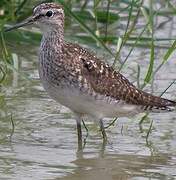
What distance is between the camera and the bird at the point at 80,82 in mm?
8086

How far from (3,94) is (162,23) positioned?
3.70 m

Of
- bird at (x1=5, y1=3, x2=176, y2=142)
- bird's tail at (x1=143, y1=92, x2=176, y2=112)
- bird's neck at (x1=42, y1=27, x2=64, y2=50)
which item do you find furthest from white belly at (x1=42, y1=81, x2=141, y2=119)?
bird's neck at (x1=42, y1=27, x2=64, y2=50)

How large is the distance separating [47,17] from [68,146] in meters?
1.26

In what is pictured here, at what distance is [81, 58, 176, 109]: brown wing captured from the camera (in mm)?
8312

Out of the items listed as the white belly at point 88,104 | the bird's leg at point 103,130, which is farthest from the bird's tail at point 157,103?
the bird's leg at point 103,130

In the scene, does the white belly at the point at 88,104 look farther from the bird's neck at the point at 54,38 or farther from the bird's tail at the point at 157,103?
the bird's neck at the point at 54,38

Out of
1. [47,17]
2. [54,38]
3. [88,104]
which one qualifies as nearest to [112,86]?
[88,104]

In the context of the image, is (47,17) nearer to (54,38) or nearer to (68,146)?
(54,38)

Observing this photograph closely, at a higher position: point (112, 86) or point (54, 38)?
→ point (54, 38)

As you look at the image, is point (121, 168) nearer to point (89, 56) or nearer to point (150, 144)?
point (150, 144)

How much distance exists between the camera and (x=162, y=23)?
12547 mm

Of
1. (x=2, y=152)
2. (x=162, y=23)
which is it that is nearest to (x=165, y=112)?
(x=2, y=152)

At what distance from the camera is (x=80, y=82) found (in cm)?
811

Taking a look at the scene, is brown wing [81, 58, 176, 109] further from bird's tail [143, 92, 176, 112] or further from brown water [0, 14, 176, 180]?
brown water [0, 14, 176, 180]
